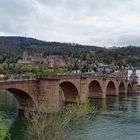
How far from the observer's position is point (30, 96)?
54094 millimetres

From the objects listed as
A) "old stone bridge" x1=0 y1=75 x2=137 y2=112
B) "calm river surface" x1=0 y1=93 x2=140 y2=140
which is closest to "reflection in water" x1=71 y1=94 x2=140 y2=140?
"calm river surface" x1=0 y1=93 x2=140 y2=140

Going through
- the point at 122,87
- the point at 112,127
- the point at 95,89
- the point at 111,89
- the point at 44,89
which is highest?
the point at 44,89

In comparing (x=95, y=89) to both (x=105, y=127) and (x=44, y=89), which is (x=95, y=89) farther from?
(x=105, y=127)

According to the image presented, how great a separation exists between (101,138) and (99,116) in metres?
16.4

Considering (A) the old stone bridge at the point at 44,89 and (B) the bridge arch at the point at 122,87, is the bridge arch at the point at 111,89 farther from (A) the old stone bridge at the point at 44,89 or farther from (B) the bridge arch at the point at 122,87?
(A) the old stone bridge at the point at 44,89

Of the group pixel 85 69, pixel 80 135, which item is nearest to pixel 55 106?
pixel 80 135

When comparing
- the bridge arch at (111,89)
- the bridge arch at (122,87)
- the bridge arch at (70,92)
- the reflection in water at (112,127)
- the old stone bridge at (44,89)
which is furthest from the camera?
the bridge arch at (122,87)

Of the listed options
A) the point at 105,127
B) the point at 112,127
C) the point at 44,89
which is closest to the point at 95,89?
the point at 44,89

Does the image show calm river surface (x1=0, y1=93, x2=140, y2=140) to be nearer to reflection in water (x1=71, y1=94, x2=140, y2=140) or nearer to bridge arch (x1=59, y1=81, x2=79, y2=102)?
reflection in water (x1=71, y1=94, x2=140, y2=140)

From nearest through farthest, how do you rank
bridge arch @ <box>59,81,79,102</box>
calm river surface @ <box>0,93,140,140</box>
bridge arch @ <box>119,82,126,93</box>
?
calm river surface @ <box>0,93,140,140</box>, bridge arch @ <box>59,81,79,102</box>, bridge arch @ <box>119,82,126,93</box>

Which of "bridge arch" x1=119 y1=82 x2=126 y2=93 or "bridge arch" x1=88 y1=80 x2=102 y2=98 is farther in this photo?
"bridge arch" x1=119 y1=82 x2=126 y2=93

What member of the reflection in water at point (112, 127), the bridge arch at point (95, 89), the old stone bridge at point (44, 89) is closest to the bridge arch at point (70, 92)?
the old stone bridge at point (44, 89)

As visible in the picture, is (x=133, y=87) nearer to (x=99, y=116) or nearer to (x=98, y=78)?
(x=98, y=78)

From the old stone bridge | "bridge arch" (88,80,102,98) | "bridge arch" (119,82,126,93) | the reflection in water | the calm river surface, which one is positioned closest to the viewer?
the reflection in water
